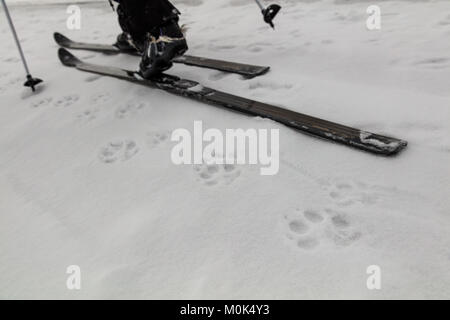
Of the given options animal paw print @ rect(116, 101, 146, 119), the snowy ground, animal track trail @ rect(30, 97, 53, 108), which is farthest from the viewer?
animal track trail @ rect(30, 97, 53, 108)

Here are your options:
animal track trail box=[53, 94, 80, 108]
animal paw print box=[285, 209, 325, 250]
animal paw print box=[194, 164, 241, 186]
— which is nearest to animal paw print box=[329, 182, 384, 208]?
animal paw print box=[285, 209, 325, 250]

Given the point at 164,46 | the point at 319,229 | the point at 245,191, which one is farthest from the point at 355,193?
the point at 164,46

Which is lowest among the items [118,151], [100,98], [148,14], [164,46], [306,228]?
[306,228]

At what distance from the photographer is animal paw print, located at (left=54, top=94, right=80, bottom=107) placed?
10.1 feet

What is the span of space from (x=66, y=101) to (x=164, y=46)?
110cm

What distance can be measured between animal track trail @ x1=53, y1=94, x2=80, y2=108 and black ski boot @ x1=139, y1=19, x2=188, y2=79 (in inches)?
30.7

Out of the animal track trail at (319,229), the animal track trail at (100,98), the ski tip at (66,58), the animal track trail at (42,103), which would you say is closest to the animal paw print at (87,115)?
the animal track trail at (100,98)

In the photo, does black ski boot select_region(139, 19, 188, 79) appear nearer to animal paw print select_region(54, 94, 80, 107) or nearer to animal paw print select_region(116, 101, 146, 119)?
→ animal paw print select_region(116, 101, 146, 119)

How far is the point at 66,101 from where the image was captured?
315 centimetres

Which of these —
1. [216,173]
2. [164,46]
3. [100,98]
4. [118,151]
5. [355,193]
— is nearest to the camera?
[355,193]

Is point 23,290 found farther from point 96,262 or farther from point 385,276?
point 385,276

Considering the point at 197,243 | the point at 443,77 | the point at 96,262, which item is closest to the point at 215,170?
the point at 197,243

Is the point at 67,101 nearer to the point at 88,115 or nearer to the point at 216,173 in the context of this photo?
the point at 88,115

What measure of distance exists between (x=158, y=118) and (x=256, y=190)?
116 cm
